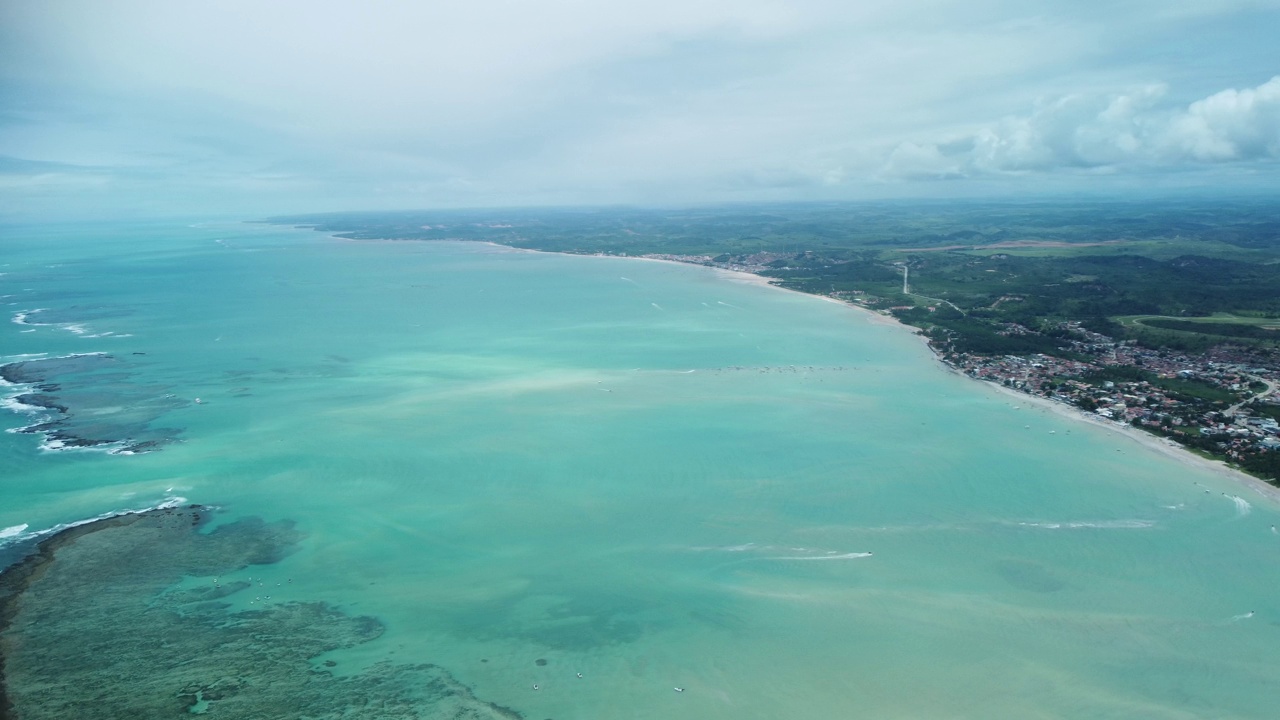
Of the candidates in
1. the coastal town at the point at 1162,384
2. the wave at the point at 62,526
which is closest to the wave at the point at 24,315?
A: the wave at the point at 62,526

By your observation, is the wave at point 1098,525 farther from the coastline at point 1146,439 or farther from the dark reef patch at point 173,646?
the dark reef patch at point 173,646

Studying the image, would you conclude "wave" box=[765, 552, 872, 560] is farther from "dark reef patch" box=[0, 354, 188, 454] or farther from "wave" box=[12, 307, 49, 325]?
"wave" box=[12, 307, 49, 325]

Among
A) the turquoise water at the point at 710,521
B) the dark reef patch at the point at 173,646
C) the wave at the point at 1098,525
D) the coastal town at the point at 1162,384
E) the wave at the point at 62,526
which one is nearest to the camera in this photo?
the dark reef patch at the point at 173,646

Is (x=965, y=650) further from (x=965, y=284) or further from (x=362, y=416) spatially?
(x=965, y=284)

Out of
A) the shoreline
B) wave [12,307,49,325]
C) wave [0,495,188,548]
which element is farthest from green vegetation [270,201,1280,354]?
wave [12,307,49,325]

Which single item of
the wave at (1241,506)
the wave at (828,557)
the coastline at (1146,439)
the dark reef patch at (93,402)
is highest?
the dark reef patch at (93,402)

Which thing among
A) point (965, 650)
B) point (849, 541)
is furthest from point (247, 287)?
point (965, 650)
